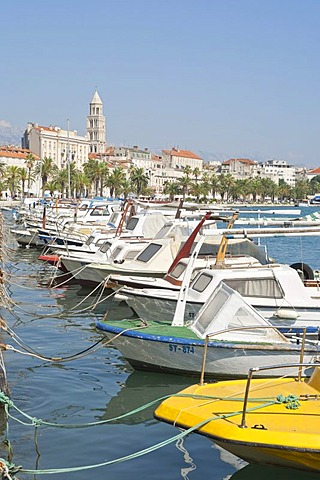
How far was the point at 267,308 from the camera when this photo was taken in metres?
17.9

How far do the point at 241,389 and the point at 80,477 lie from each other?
278 cm

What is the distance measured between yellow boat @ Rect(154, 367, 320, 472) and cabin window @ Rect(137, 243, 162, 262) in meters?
15.3

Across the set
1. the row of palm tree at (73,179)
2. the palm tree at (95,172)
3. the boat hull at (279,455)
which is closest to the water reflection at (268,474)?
the boat hull at (279,455)

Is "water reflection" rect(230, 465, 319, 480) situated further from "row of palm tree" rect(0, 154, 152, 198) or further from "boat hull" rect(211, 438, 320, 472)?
"row of palm tree" rect(0, 154, 152, 198)

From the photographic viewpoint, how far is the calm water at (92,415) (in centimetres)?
1132

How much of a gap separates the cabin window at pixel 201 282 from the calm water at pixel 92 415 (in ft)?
8.75

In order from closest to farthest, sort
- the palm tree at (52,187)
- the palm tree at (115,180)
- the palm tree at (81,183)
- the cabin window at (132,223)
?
1. the cabin window at (132,223)
2. the palm tree at (52,187)
3. the palm tree at (81,183)
4. the palm tree at (115,180)

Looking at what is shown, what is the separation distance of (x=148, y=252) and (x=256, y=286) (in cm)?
915

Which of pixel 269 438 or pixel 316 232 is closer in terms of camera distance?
pixel 269 438

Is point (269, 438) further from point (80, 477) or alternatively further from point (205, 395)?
point (80, 477)

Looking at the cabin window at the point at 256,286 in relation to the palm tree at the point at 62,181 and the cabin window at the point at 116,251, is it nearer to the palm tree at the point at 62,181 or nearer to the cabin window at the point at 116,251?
the cabin window at the point at 116,251

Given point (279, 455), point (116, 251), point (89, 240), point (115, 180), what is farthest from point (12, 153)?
point (279, 455)

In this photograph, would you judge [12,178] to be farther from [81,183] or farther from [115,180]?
[115,180]

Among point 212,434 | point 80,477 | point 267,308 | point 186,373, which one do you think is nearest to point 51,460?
point 80,477
